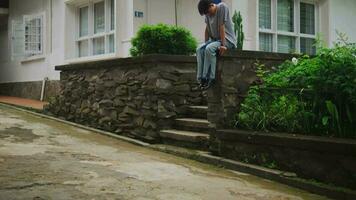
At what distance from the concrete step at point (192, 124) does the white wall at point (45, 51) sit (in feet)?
25.9

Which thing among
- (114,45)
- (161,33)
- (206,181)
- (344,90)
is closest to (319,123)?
(344,90)

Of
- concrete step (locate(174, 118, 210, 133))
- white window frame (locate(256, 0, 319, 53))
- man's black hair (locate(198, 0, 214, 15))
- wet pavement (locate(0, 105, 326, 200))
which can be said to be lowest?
wet pavement (locate(0, 105, 326, 200))

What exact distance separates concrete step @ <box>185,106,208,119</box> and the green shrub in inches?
52.4

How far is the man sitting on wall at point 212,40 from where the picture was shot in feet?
24.5

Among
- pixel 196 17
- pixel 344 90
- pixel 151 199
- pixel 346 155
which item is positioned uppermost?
pixel 196 17

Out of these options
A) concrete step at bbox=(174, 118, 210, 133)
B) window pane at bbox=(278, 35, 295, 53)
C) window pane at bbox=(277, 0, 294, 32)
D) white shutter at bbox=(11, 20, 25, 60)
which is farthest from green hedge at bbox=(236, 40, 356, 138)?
white shutter at bbox=(11, 20, 25, 60)

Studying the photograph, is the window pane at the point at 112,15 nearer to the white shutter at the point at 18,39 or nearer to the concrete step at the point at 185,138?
the white shutter at the point at 18,39

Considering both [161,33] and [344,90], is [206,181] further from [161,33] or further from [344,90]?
[161,33]

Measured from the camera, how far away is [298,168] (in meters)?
6.21

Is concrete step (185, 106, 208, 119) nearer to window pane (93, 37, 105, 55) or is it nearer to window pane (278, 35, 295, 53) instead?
window pane (278, 35, 295, 53)

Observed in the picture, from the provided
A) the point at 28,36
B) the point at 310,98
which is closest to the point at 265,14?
the point at 310,98

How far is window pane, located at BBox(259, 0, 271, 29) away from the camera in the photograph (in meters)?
13.1

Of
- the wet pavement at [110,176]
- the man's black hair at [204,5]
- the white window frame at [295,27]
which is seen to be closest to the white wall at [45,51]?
the white window frame at [295,27]

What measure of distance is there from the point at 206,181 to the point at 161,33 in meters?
4.18
